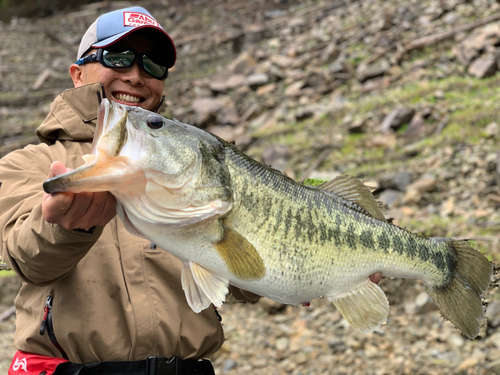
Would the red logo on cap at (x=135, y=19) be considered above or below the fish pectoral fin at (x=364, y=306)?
above

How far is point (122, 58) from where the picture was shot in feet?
9.18

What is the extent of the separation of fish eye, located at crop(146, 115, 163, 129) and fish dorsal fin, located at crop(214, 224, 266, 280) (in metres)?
0.45

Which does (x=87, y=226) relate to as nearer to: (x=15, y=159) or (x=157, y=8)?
(x=15, y=159)

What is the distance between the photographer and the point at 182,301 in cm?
258

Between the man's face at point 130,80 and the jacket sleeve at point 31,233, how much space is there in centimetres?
54

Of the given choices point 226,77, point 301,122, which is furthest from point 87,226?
point 226,77

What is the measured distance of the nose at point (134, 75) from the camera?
109 inches

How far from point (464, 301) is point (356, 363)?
3369mm

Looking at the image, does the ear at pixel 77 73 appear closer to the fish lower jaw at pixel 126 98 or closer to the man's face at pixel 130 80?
the man's face at pixel 130 80

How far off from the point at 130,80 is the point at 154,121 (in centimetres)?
97

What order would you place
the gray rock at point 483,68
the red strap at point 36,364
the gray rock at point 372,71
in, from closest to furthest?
the red strap at point 36,364 → the gray rock at point 483,68 → the gray rock at point 372,71

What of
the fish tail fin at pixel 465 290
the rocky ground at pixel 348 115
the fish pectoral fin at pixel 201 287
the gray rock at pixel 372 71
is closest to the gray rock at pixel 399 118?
the rocky ground at pixel 348 115

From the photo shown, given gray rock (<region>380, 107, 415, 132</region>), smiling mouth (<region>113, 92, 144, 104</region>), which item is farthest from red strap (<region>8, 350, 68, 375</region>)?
gray rock (<region>380, 107, 415, 132</region>)

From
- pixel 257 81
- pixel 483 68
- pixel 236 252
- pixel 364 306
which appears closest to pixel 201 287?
pixel 236 252
